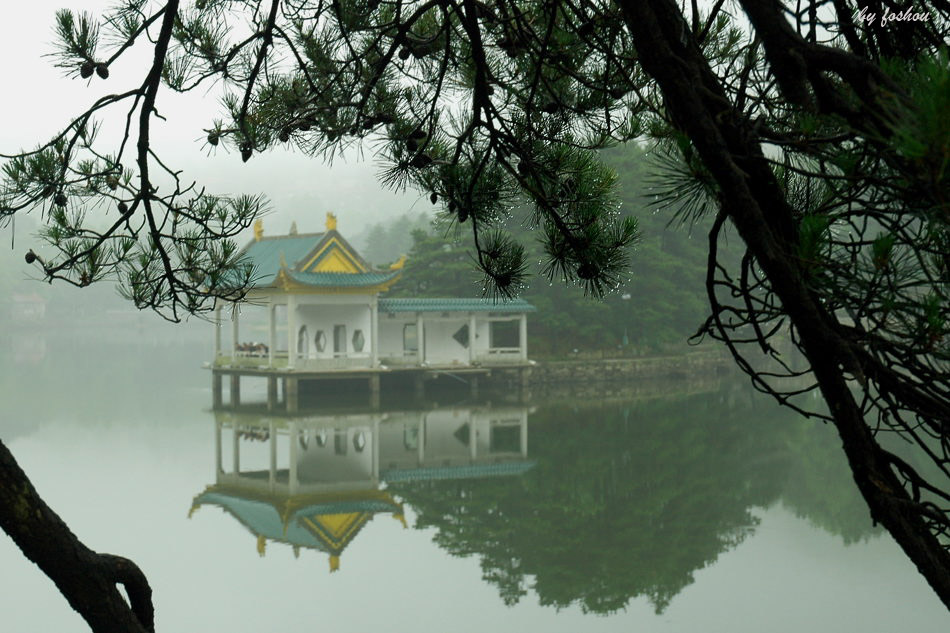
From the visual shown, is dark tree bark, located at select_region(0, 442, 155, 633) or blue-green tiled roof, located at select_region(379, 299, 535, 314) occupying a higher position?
blue-green tiled roof, located at select_region(379, 299, 535, 314)

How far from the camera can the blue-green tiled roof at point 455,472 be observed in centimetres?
1017

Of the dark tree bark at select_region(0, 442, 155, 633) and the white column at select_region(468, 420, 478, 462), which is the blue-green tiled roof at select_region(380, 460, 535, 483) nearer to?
the white column at select_region(468, 420, 478, 462)

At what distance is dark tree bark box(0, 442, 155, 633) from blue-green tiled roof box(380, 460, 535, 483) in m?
8.46

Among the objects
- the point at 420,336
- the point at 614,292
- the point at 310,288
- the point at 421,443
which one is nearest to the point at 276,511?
the point at 421,443

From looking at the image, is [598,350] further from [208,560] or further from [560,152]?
[560,152]

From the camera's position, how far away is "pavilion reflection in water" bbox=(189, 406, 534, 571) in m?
8.55

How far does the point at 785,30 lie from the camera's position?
127cm

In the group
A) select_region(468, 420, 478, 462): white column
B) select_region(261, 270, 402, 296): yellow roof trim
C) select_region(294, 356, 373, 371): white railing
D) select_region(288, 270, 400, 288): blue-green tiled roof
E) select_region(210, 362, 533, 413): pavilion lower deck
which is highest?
select_region(288, 270, 400, 288): blue-green tiled roof

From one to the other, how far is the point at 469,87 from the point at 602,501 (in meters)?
6.64

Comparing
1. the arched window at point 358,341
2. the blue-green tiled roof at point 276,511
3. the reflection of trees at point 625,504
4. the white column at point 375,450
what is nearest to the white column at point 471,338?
the arched window at point 358,341

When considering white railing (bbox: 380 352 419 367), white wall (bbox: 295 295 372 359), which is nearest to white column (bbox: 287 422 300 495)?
white wall (bbox: 295 295 372 359)

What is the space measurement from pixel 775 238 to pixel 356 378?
1559cm

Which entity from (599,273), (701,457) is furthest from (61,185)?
(701,457)

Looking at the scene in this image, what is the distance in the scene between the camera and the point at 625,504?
29.2ft
